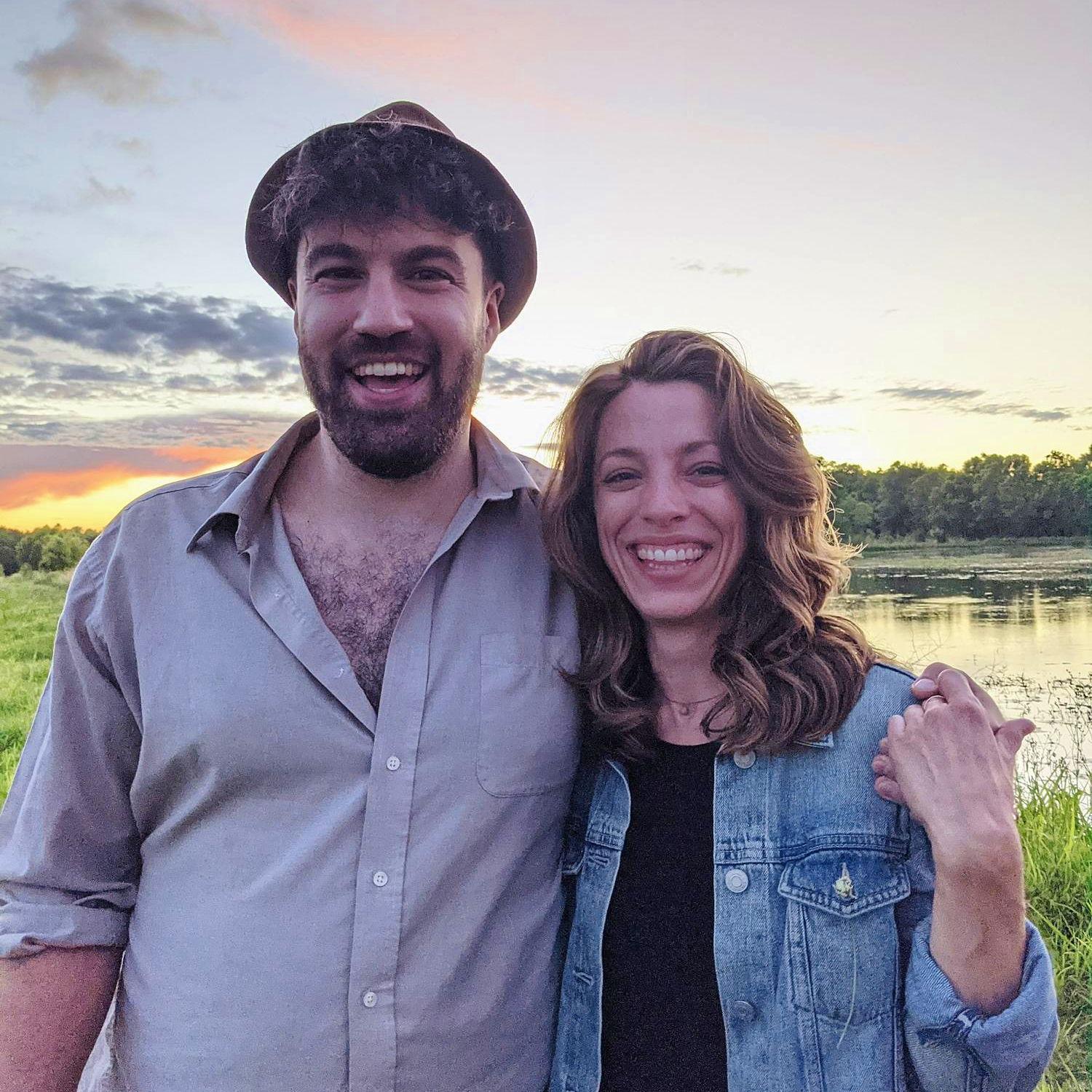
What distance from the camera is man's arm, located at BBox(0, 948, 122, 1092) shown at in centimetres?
204

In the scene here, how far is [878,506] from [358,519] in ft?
40.8

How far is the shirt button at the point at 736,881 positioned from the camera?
6.17ft

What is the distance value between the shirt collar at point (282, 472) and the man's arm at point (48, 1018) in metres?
1.00

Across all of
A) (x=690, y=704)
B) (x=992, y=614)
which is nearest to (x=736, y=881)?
(x=690, y=704)

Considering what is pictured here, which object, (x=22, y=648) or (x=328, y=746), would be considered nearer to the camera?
(x=328, y=746)

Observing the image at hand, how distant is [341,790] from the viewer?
1.93 meters

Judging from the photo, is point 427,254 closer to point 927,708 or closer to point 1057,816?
point 927,708

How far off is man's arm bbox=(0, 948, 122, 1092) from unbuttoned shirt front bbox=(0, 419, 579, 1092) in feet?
0.15

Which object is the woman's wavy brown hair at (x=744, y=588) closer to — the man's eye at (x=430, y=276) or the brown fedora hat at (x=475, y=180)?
the man's eye at (x=430, y=276)

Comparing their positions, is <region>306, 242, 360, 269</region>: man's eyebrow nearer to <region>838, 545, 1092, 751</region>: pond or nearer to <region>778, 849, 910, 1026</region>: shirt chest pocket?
<region>778, 849, 910, 1026</region>: shirt chest pocket

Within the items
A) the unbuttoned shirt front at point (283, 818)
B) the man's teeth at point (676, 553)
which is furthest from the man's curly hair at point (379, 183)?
the man's teeth at point (676, 553)

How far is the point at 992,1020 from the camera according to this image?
163cm

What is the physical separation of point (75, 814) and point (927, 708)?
6.18 ft

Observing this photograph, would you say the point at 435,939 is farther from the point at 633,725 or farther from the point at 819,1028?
the point at 819,1028
